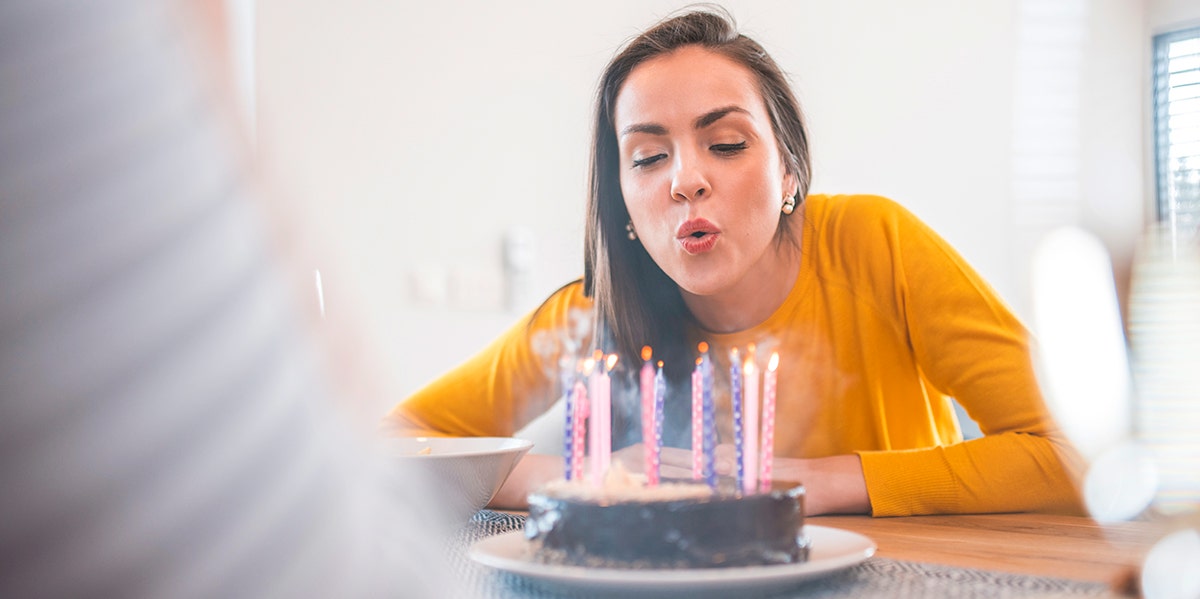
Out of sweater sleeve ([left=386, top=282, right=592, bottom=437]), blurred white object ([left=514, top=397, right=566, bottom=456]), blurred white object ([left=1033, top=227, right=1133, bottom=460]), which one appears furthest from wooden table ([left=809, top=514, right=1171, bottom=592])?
blurred white object ([left=1033, top=227, right=1133, bottom=460])

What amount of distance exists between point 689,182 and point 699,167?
0.03m

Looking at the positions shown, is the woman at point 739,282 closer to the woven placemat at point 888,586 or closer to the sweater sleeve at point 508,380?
the sweater sleeve at point 508,380

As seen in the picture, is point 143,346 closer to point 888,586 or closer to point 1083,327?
point 888,586

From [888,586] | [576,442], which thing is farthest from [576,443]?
[888,586]

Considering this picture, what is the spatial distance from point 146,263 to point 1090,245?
12.8 feet

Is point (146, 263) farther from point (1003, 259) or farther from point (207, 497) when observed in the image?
point (1003, 259)

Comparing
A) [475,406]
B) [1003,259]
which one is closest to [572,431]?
[475,406]

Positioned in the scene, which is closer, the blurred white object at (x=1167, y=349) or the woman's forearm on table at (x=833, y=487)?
the woman's forearm on table at (x=833, y=487)

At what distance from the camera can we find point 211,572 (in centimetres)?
29

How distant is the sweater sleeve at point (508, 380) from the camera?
1.48 meters

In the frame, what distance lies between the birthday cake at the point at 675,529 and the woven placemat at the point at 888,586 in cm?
2

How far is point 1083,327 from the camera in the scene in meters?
3.79

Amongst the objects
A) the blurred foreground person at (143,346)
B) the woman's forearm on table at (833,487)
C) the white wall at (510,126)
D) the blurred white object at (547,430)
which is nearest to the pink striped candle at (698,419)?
the woman's forearm on table at (833,487)

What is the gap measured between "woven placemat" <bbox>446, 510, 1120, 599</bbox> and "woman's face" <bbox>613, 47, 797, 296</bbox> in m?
0.77
